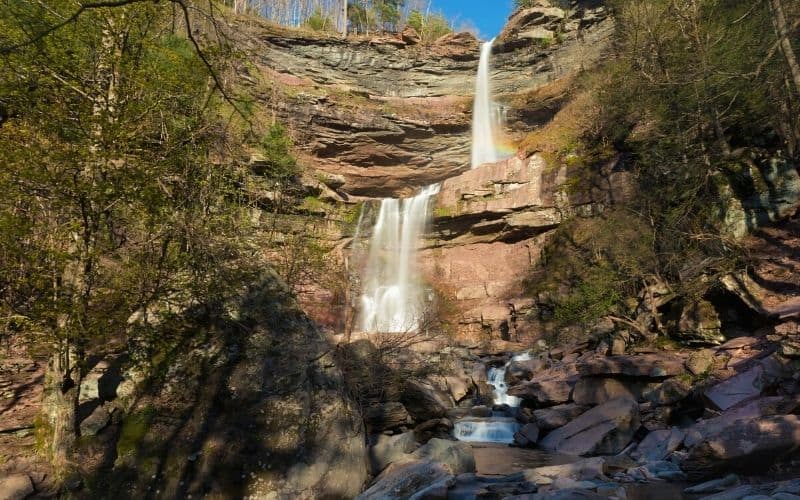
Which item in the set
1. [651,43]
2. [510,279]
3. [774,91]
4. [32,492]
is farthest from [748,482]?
[510,279]

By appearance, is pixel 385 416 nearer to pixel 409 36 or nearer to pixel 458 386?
pixel 458 386

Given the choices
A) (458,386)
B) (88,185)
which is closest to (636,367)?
(458,386)

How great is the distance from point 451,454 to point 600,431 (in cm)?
280

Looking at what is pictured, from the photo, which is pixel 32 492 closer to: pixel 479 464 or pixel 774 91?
pixel 479 464

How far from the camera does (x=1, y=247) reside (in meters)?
5.36

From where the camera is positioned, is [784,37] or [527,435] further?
[784,37]

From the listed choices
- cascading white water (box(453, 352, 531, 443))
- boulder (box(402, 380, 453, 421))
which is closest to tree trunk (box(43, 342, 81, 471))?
boulder (box(402, 380, 453, 421))

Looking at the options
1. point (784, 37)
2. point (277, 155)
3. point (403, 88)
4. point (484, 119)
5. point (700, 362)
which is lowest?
point (700, 362)

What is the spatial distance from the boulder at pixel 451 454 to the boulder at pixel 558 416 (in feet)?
8.84

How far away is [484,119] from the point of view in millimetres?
32844

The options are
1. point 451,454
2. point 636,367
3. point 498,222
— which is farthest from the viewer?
point 498,222

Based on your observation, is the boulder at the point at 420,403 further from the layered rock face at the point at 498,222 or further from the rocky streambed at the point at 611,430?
the layered rock face at the point at 498,222

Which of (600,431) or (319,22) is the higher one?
(319,22)

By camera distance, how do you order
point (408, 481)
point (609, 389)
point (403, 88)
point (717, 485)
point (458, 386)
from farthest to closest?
1. point (403, 88)
2. point (458, 386)
3. point (609, 389)
4. point (408, 481)
5. point (717, 485)
